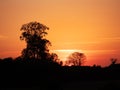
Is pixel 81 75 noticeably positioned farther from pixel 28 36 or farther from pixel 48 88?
pixel 48 88

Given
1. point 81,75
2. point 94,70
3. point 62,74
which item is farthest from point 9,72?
point 94,70

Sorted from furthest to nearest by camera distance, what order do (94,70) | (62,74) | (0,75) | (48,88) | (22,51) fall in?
(22,51) < (94,70) < (62,74) < (0,75) < (48,88)

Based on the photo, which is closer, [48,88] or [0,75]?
[48,88]

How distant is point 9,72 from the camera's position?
6059cm

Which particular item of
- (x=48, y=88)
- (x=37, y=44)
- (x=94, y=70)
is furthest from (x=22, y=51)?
(x=48, y=88)

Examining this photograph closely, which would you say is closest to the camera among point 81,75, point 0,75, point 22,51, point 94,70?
point 0,75

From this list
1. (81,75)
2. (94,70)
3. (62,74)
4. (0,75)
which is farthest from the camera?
(94,70)

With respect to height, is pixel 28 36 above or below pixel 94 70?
above

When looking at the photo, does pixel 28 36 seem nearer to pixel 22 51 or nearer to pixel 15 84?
pixel 22 51

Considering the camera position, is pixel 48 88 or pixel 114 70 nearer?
pixel 48 88

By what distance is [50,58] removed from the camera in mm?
88812

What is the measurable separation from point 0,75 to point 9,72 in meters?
1.51

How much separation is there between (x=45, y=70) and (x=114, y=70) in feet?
69.9

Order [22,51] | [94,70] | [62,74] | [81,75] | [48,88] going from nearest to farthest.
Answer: [48,88]
[62,74]
[81,75]
[94,70]
[22,51]
